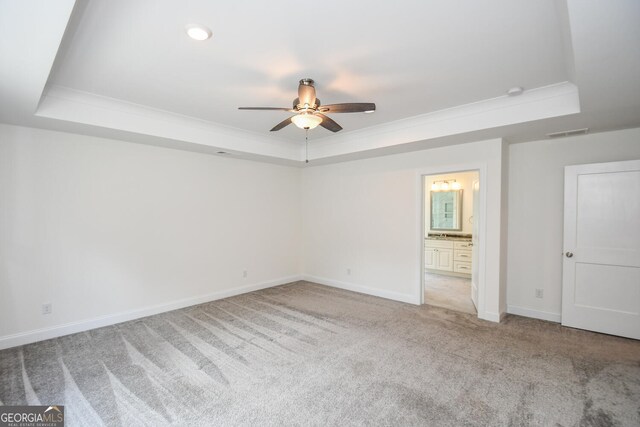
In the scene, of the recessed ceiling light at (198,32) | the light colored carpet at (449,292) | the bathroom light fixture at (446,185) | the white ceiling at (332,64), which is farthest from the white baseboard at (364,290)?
the recessed ceiling light at (198,32)

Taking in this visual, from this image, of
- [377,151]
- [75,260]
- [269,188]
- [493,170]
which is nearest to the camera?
[75,260]

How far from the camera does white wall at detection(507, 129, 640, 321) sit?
3.74 metres

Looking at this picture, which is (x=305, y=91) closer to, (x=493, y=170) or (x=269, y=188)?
(x=493, y=170)

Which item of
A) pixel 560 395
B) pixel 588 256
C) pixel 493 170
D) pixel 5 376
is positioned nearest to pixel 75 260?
pixel 5 376

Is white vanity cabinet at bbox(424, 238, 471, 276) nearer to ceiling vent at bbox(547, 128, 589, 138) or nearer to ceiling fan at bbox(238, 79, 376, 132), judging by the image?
ceiling vent at bbox(547, 128, 589, 138)

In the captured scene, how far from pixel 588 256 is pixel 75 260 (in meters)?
6.29

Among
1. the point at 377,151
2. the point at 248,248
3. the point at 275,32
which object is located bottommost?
the point at 248,248

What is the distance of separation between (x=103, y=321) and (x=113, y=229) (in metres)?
1.18

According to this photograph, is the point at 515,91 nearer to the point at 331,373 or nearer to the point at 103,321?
the point at 331,373

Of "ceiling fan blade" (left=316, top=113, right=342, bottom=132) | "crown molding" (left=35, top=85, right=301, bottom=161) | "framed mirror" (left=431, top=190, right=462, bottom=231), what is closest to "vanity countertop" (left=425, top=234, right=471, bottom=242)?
"framed mirror" (left=431, top=190, right=462, bottom=231)

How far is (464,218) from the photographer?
22.0ft

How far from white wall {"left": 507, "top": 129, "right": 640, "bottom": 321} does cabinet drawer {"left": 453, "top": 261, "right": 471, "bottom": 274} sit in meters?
2.08

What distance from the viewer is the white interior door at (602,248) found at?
3.27 meters

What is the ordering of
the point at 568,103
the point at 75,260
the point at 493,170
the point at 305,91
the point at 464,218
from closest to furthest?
the point at 305,91, the point at 568,103, the point at 75,260, the point at 493,170, the point at 464,218
